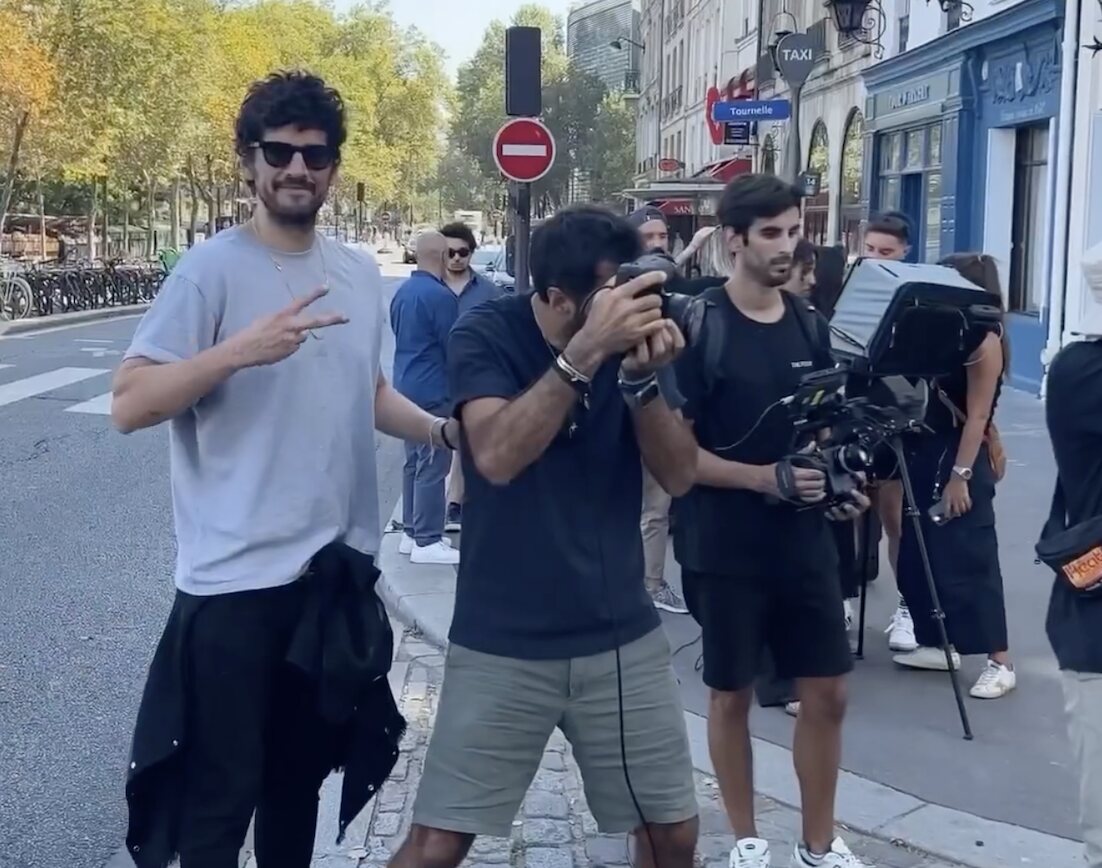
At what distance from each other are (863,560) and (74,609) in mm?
3785

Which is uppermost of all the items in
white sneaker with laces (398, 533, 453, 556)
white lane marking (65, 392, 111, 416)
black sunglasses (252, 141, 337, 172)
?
black sunglasses (252, 141, 337, 172)

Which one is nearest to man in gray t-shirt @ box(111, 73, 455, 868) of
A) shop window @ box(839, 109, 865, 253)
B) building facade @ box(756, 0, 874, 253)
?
building facade @ box(756, 0, 874, 253)

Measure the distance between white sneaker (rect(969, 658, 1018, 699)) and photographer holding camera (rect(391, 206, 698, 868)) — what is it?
306 cm

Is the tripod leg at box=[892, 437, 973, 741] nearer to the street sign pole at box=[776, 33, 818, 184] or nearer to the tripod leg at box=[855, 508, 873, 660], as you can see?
the tripod leg at box=[855, 508, 873, 660]

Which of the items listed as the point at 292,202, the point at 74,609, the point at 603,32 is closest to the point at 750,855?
the point at 292,202

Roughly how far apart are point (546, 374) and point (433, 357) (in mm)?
5544

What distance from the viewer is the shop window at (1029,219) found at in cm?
1655

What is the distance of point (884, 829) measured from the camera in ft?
15.1


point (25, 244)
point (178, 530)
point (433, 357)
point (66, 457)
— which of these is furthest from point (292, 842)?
point (25, 244)

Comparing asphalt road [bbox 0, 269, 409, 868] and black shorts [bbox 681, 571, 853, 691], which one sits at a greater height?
black shorts [bbox 681, 571, 853, 691]

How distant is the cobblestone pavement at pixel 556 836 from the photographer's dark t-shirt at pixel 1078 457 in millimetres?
1443

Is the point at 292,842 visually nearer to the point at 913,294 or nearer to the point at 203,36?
the point at 913,294

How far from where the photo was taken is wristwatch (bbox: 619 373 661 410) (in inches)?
114

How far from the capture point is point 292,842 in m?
3.37
